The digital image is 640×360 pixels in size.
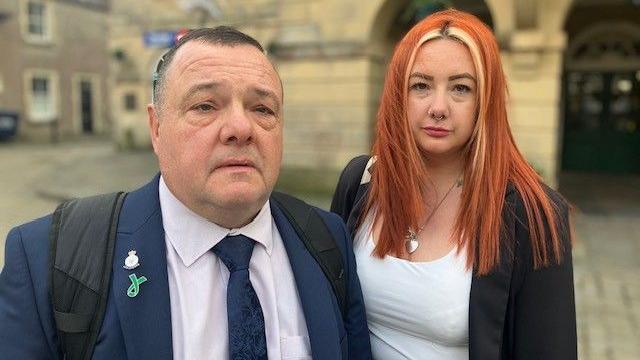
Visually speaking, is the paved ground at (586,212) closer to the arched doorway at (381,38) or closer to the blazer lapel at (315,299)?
the arched doorway at (381,38)

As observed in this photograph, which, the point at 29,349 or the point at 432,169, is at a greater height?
the point at 432,169

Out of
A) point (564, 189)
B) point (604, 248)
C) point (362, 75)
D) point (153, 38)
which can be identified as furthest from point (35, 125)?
point (604, 248)

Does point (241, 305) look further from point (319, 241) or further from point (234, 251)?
point (319, 241)

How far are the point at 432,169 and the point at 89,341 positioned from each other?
1216mm

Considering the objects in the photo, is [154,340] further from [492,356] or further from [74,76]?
[74,76]

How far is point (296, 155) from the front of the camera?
10383 millimetres

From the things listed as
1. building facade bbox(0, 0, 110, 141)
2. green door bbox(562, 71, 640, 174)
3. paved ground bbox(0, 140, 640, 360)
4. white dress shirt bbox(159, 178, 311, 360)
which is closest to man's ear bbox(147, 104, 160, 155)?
white dress shirt bbox(159, 178, 311, 360)

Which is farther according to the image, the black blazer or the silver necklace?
the silver necklace

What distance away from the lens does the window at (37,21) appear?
22.7 meters

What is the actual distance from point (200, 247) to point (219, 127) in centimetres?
30

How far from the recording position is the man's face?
130 centimetres

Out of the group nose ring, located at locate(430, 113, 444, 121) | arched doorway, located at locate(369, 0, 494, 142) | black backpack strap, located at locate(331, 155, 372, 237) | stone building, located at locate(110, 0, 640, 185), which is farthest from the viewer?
arched doorway, located at locate(369, 0, 494, 142)

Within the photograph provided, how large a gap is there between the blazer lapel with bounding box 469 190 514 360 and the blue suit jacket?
470 mm

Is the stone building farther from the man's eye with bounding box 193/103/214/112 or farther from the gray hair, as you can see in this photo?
the man's eye with bounding box 193/103/214/112
